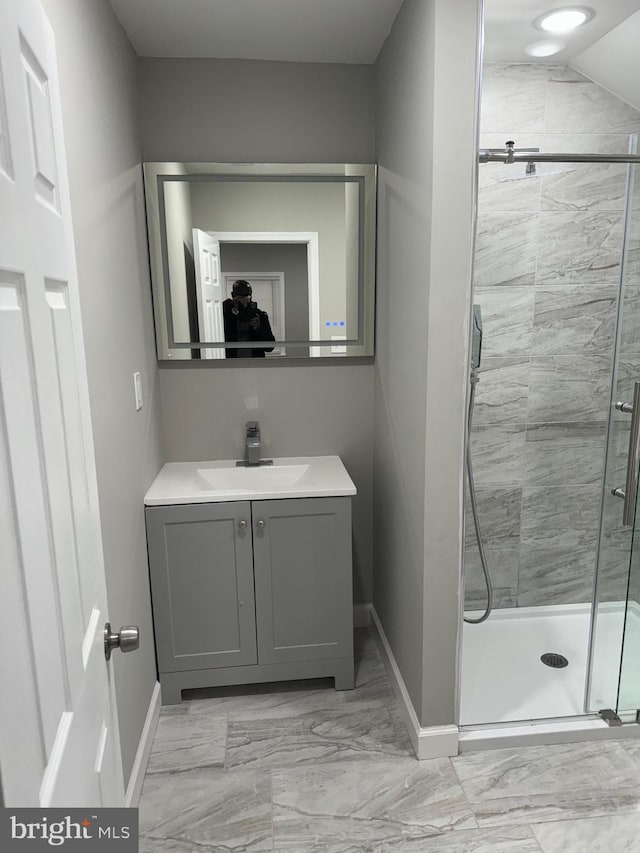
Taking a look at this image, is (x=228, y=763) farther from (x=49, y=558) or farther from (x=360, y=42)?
(x=360, y=42)

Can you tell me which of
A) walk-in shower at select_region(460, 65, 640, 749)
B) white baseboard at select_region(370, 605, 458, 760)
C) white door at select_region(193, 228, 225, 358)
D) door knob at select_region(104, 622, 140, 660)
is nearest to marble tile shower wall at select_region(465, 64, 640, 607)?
walk-in shower at select_region(460, 65, 640, 749)

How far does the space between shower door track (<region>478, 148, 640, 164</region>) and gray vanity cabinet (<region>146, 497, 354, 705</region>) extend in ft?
4.13

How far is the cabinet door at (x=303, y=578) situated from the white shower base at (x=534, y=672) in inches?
22.0

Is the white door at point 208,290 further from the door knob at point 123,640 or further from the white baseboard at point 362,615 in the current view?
the door knob at point 123,640

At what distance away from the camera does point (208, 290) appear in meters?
2.48

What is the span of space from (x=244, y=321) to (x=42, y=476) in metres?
1.85

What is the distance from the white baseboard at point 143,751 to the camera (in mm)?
1826

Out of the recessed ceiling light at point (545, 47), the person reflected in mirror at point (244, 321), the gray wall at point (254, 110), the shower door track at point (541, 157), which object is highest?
the recessed ceiling light at point (545, 47)

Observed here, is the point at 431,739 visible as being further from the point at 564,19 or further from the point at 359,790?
the point at 564,19

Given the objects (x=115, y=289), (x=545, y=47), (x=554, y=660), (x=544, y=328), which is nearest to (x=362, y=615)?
(x=554, y=660)

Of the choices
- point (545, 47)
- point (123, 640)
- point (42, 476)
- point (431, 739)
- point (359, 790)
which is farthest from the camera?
point (545, 47)

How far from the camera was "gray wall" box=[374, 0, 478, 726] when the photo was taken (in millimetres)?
1681

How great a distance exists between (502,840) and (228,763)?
0.89 m

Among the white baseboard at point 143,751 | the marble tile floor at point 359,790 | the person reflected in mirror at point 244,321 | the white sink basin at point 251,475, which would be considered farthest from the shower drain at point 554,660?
the person reflected in mirror at point 244,321
